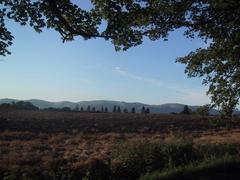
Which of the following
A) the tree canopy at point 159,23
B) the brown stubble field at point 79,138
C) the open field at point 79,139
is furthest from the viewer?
the brown stubble field at point 79,138

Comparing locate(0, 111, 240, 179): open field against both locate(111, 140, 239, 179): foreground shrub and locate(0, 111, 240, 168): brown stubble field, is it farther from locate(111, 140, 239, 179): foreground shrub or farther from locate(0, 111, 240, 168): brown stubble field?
locate(111, 140, 239, 179): foreground shrub

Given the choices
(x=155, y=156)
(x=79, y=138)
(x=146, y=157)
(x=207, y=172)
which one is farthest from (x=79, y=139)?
(x=207, y=172)

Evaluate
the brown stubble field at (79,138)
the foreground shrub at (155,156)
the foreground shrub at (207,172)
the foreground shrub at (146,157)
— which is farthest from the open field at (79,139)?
the foreground shrub at (207,172)

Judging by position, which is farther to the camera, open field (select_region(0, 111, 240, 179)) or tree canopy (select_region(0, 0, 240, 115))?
open field (select_region(0, 111, 240, 179))

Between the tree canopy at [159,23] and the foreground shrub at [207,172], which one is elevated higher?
the tree canopy at [159,23]

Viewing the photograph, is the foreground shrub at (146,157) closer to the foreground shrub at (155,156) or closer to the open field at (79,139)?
the foreground shrub at (155,156)

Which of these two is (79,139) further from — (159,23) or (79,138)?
(159,23)

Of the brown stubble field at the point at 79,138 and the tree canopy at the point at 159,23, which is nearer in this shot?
the tree canopy at the point at 159,23

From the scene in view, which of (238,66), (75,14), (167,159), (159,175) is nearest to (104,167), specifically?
(167,159)

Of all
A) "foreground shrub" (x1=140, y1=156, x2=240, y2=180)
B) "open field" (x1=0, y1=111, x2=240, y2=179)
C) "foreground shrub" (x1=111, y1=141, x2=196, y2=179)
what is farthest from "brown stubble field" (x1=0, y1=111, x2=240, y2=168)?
"foreground shrub" (x1=140, y1=156, x2=240, y2=180)

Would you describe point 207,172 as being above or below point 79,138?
below

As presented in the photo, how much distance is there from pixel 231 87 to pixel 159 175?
5672mm

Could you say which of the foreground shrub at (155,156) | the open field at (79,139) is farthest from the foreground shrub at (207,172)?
the open field at (79,139)

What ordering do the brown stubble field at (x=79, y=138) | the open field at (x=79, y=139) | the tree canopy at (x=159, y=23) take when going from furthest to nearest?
the brown stubble field at (x=79, y=138) < the open field at (x=79, y=139) < the tree canopy at (x=159, y=23)
